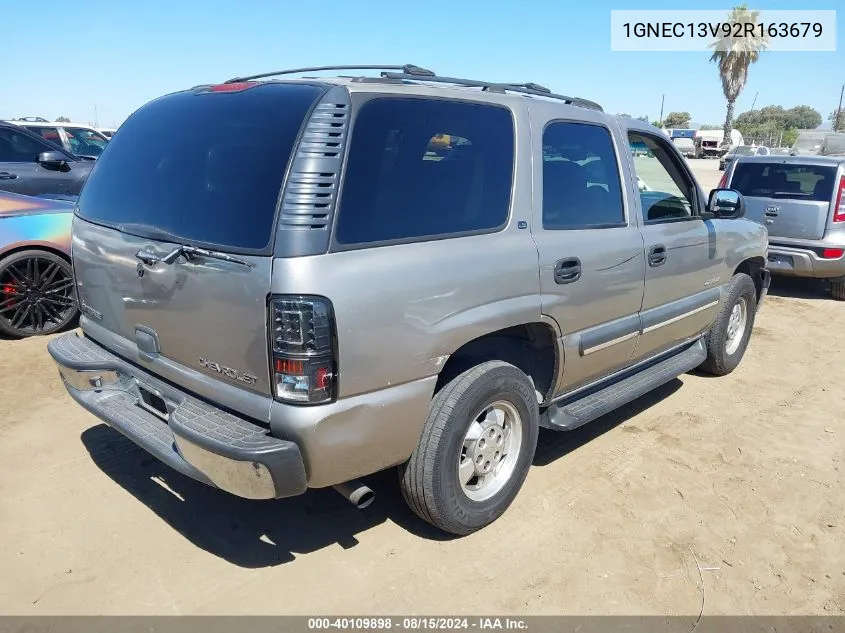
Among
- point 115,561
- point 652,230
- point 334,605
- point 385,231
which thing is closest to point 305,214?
point 385,231

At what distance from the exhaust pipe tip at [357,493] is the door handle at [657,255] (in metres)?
2.24

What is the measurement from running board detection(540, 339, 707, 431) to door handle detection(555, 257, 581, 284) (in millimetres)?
729

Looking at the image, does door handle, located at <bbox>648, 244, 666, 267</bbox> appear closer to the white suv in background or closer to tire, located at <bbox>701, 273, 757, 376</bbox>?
tire, located at <bbox>701, 273, 757, 376</bbox>

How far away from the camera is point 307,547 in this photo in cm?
312

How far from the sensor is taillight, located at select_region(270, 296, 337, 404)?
2385 millimetres

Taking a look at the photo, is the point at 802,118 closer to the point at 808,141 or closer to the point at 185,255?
the point at 808,141

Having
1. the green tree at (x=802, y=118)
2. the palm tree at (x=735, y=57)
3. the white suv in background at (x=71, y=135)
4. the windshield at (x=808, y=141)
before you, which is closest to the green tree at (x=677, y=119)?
the green tree at (x=802, y=118)

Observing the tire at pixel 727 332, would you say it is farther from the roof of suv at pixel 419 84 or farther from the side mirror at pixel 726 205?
the roof of suv at pixel 419 84

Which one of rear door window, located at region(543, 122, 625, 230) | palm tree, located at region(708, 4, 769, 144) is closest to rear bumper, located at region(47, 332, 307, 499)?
rear door window, located at region(543, 122, 625, 230)

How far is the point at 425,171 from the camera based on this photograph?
9.37ft

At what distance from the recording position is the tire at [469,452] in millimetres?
2896

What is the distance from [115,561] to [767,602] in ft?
9.21

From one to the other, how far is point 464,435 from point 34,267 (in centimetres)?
458
